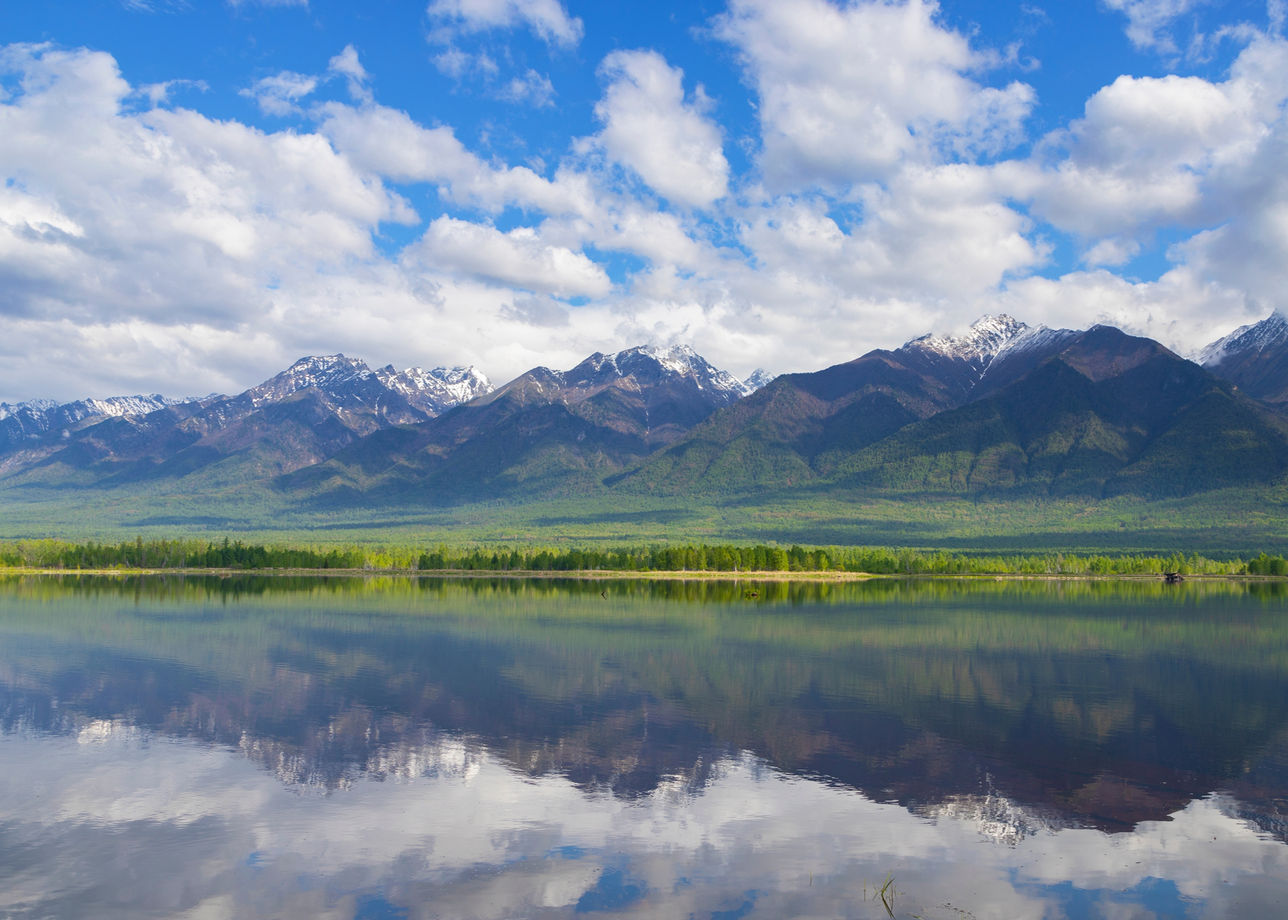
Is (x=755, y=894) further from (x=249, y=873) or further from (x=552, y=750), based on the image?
(x=552, y=750)

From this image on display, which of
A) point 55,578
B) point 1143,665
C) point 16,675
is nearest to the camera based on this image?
point 16,675

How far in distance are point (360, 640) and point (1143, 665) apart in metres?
62.0

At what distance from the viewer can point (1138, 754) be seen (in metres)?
45.3

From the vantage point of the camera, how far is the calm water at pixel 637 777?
2847cm

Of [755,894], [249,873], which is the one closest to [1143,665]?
[755,894]

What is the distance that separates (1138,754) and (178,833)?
39.6 meters

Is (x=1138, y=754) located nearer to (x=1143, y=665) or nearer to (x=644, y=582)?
(x=1143, y=665)

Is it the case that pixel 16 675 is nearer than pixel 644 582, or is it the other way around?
pixel 16 675

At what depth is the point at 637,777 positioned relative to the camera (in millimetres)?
40219

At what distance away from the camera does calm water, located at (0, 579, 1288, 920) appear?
28469 mm

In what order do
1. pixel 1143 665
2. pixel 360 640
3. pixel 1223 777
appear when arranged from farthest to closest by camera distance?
pixel 360 640
pixel 1143 665
pixel 1223 777

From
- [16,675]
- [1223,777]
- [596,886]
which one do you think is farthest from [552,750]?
[16,675]

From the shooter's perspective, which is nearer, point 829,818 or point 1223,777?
point 829,818

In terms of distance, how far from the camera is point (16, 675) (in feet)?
208
